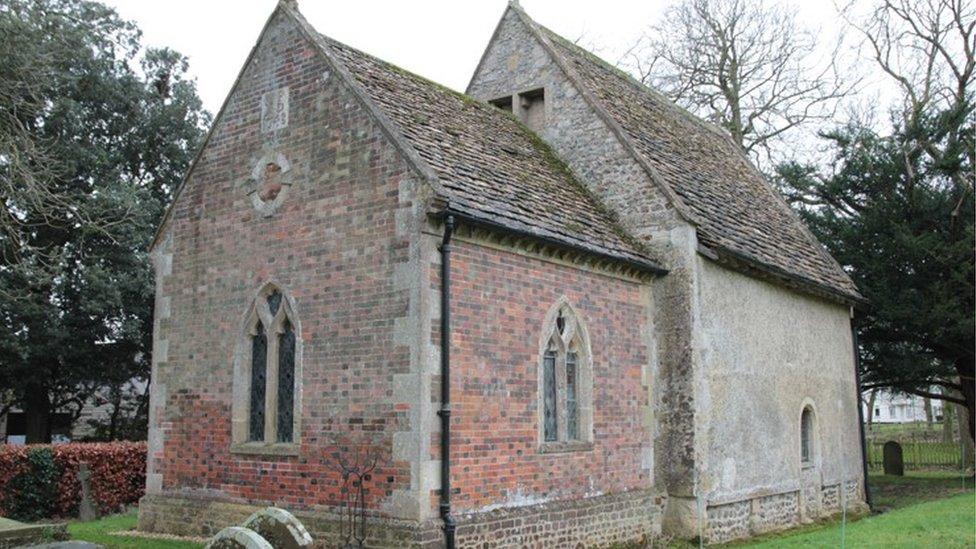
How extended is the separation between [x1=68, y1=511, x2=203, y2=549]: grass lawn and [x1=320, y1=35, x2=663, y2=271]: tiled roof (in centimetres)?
642

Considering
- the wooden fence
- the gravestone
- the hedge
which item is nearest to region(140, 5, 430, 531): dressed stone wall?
the hedge

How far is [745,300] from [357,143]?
799cm

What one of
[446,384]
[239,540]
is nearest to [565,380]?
[446,384]

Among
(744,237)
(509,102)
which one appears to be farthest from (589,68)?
(744,237)

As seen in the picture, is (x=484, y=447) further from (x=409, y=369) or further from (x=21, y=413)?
(x=21, y=413)

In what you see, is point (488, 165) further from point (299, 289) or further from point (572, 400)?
point (572, 400)

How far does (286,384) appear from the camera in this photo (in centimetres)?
1266

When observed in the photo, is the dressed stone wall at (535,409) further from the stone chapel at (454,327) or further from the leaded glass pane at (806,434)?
the leaded glass pane at (806,434)

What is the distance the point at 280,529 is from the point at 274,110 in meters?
6.80

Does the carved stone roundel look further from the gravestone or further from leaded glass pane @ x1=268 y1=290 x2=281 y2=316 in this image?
the gravestone

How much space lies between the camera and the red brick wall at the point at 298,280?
38.1ft

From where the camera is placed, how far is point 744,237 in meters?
17.1

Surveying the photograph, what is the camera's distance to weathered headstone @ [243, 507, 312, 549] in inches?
367

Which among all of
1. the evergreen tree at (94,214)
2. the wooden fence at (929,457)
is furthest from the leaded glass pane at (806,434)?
the evergreen tree at (94,214)
